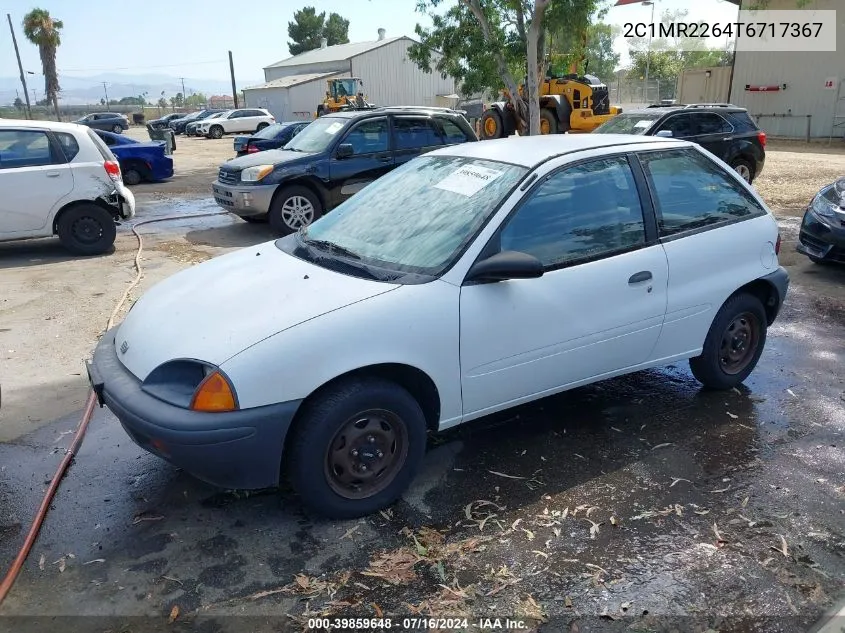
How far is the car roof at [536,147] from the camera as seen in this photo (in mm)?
3781

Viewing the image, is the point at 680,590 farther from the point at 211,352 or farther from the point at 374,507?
the point at 211,352

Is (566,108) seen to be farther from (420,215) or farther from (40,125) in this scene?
(420,215)

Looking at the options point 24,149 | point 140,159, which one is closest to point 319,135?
point 24,149

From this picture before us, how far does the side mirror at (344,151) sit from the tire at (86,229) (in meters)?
3.24

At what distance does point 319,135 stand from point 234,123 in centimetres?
3121

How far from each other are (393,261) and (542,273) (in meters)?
0.75

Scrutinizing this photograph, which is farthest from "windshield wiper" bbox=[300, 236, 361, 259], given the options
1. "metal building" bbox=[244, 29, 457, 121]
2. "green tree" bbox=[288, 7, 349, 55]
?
"green tree" bbox=[288, 7, 349, 55]

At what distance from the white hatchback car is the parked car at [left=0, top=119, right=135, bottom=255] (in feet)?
18.5

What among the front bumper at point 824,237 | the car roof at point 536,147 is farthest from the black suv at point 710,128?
the car roof at point 536,147

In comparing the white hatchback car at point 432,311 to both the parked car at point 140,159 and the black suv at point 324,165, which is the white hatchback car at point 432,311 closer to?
the black suv at point 324,165

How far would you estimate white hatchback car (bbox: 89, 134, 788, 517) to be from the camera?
2.92 m

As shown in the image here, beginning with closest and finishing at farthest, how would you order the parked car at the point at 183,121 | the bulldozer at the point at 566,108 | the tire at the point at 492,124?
1. the bulldozer at the point at 566,108
2. the tire at the point at 492,124
3. the parked car at the point at 183,121

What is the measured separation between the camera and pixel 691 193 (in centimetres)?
421

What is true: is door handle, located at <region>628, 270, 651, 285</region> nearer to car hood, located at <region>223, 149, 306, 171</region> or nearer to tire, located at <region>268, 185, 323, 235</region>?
tire, located at <region>268, 185, 323, 235</region>
